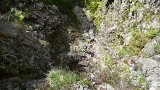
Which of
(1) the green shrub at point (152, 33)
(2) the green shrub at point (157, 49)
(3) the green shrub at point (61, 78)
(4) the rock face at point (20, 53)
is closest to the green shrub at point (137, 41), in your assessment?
(1) the green shrub at point (152, 33)

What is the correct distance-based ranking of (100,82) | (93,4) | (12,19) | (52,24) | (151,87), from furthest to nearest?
(93,4), (52,24), (12,19), (100,82), (151,87)

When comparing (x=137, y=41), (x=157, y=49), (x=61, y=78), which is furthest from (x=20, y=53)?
(x=157, y=49)

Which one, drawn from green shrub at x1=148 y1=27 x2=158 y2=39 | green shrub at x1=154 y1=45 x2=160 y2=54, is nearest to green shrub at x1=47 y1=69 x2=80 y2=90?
green shrub at x1=154 y1=45 x2=160 y2=54

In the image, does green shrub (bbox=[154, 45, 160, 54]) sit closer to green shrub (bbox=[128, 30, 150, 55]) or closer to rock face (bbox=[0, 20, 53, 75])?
green shrub (bbox=[128, 30, 150, 55])

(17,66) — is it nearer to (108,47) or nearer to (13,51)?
(13,51)

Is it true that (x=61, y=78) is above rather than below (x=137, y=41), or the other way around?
below

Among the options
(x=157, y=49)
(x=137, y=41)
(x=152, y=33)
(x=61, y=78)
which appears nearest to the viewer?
(x=61, y=78)

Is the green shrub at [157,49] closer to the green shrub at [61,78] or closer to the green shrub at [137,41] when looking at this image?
the green shrub at [137,41]

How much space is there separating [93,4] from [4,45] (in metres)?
4.83

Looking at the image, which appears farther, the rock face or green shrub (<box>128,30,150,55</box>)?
green shrub (<box>128,30,150,55</box>)

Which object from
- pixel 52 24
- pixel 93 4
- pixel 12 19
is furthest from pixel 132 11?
pixel 12 19

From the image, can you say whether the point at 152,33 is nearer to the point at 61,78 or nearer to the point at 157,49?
the point at 157,49

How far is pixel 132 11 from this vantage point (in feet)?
43.0

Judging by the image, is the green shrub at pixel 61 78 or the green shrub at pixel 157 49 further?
the green shrub at pixel 157 49
